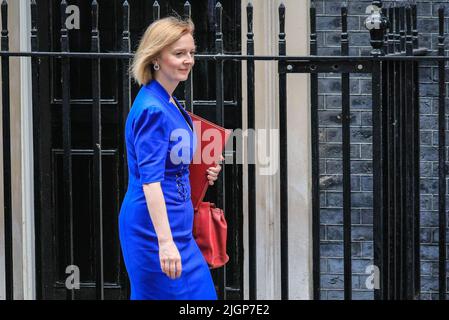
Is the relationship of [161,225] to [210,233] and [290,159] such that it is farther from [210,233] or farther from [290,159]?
[290,159]

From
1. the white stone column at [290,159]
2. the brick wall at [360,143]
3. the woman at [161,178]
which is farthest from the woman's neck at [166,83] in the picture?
the brick wall at [360,143]

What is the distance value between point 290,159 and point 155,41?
2.52 m

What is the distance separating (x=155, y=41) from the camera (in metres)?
4.32

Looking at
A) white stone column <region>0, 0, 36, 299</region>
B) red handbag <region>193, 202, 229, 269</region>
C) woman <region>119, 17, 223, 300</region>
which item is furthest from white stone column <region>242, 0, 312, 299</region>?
woman <region>119, 17, 223, 300</region>

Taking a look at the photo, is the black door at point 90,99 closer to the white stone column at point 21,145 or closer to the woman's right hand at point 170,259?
the white stone column at point 21,145

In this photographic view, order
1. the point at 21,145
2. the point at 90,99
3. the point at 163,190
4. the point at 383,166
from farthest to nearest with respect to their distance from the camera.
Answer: the point at 90,99, the point at 21,145, the point at 383,166, the point at 163,190

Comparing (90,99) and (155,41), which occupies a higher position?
(155,41)

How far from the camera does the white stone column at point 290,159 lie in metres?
6.62

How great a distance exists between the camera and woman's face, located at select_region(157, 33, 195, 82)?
4.34 meters

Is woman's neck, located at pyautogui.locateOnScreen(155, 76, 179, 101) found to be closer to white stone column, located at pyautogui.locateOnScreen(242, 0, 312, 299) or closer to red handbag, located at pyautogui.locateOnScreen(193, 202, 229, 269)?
red handbag, located at pyautogui.locateOnScreen(193, 202, 229, 269)

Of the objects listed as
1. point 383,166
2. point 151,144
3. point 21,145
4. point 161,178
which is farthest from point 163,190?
point 21,145

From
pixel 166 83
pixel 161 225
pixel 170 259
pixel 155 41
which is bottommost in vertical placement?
pixel 170 259

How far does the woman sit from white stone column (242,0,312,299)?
2258 millimetres
